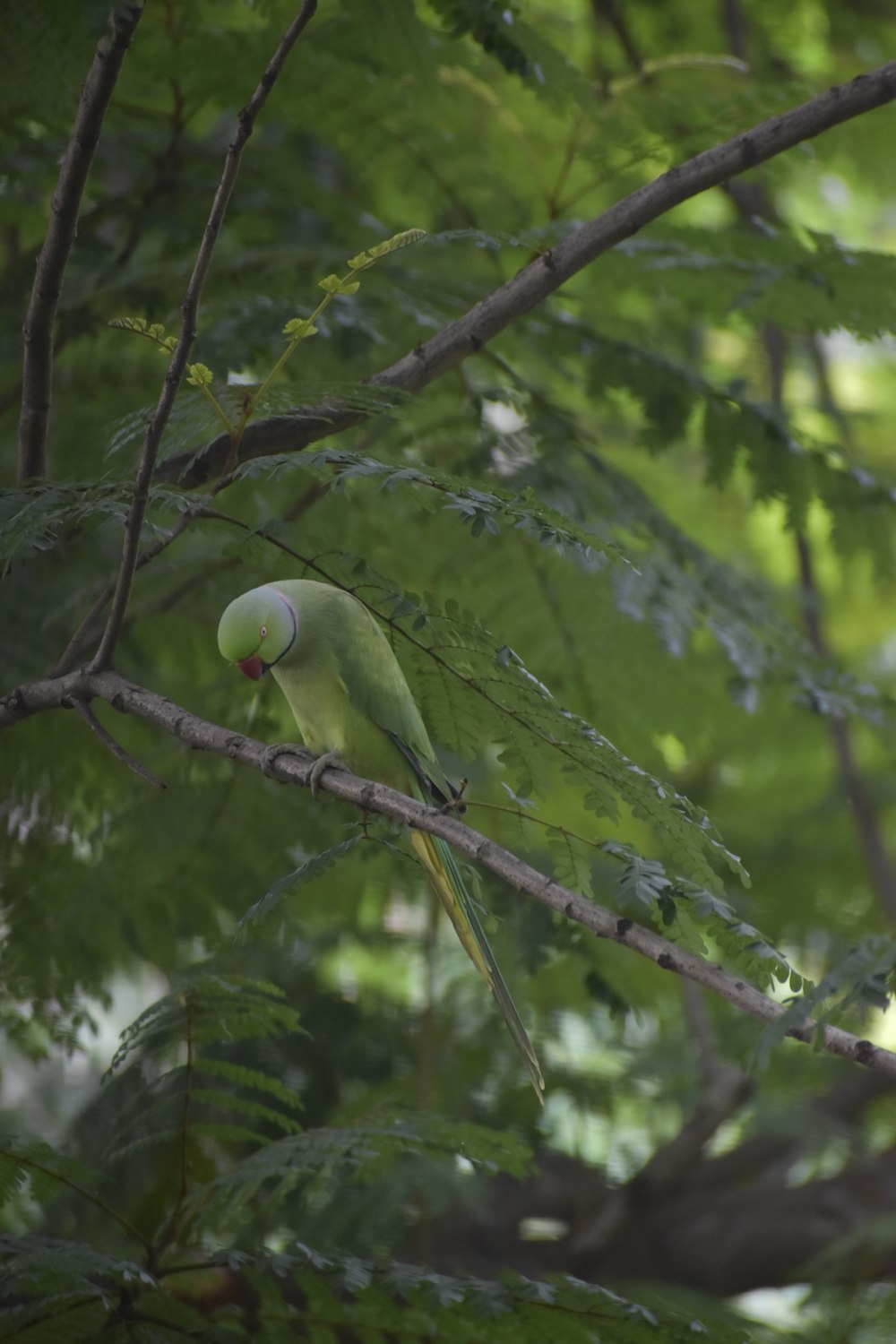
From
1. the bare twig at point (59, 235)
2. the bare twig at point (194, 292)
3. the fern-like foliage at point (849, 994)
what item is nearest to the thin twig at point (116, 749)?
the bare twig at point (194, 292)

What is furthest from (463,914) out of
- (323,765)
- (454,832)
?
(454,832)

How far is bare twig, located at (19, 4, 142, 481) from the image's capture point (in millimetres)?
1690

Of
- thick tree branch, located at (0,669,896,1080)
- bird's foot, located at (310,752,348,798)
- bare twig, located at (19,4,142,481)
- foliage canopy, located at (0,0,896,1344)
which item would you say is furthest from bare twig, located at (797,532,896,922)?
bare twig, located at (19,4,142,481)

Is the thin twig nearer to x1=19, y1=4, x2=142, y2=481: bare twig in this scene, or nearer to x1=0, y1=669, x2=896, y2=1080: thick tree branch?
x1=0, y1=669, x2=896, y2=1080: thick tree branch

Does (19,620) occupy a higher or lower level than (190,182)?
lower

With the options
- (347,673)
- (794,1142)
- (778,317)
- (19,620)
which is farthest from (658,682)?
(794,1142)

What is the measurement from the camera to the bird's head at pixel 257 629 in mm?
2076

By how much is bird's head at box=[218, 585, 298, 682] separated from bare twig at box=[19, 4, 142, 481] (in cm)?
43

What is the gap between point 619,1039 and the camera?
14.1ft

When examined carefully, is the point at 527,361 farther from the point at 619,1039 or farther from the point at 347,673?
the point at 619,1039

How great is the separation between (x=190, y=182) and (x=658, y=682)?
1.86m

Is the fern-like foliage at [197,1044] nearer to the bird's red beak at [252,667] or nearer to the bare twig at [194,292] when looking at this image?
the bird's red beak at [252,667]

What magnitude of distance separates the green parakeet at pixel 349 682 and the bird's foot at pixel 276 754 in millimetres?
93

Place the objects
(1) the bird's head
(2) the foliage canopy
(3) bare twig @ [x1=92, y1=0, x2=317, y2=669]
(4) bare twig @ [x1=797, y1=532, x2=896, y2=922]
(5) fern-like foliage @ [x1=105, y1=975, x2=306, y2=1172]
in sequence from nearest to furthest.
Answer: (3) bare twig @ [x1=92, y1=0, x2=317, y2=669] < (2) the foliage canopy < (1) the bird's head < (5) fern-like foliage @ [x1=105, y1=975, x2=306, y2=1172] < (4) bare twig @ [x1=797, y1=532, x2=896, y2=922]
